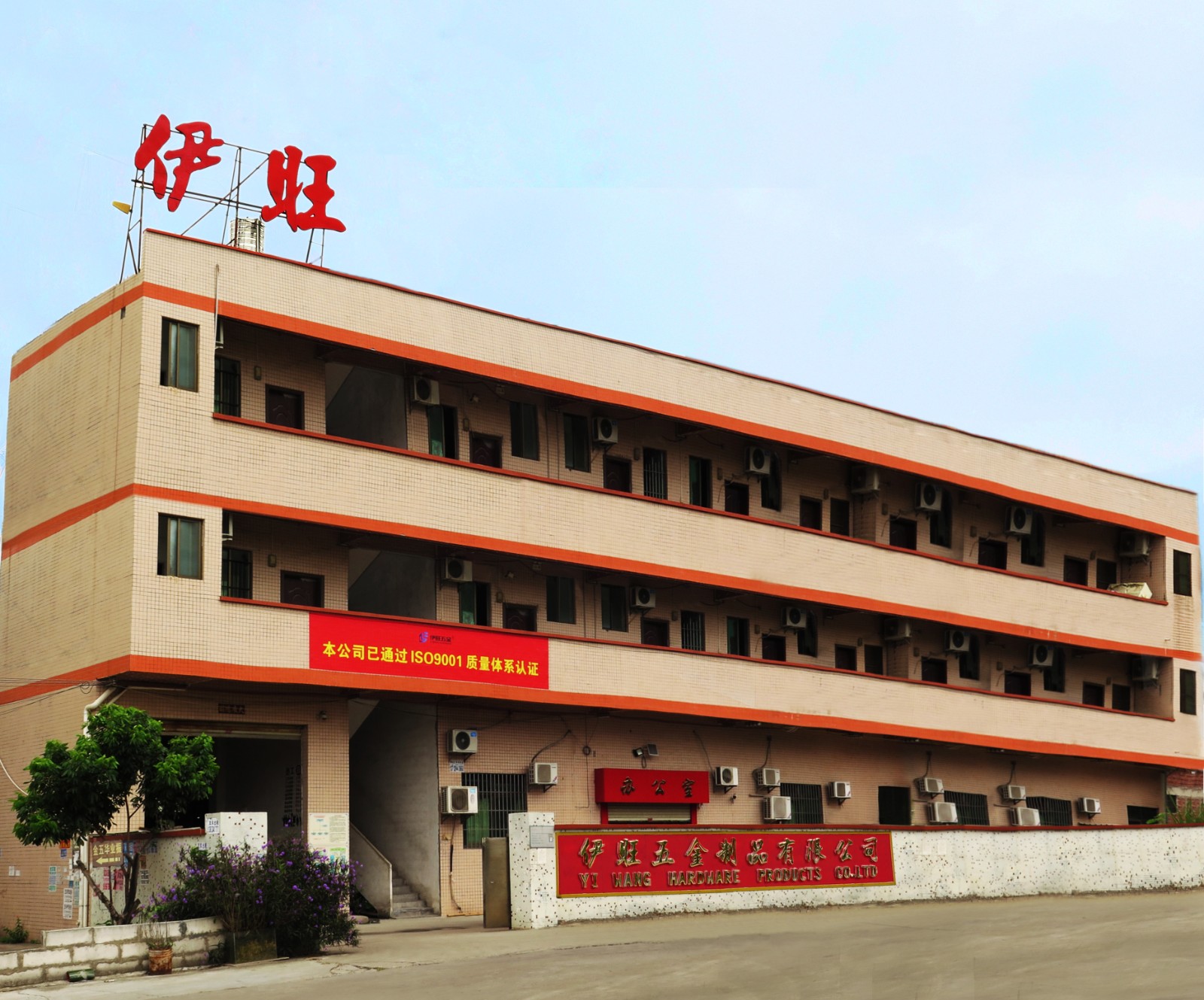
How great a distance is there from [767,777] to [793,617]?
381cm

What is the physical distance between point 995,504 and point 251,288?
21.1m

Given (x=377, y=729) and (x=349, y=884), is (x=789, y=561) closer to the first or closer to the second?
(x=377, y=729)

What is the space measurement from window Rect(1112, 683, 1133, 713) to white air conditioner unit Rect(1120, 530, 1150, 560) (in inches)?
141

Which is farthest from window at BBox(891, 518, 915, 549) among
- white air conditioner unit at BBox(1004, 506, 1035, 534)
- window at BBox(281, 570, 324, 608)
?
window at BBox(281, 570, 324, 608)

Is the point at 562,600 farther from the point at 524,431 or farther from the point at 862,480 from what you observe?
the point at 862,480

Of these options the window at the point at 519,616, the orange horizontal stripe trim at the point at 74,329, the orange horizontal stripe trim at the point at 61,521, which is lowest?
the window at the point at 519,616

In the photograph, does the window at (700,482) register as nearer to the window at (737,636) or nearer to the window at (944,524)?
the window at (737,636)

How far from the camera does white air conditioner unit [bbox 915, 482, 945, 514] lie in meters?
37.8

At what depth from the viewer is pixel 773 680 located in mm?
33062

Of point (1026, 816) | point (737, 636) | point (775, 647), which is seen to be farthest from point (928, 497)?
point (1026, 816)

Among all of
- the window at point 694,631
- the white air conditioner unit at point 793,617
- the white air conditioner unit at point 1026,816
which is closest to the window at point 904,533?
the white air conditioner unit at point 793,617

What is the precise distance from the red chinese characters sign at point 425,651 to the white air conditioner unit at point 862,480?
35.4 feet

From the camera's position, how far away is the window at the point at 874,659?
37000 millimetres

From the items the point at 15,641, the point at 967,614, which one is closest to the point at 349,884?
the point at 15,641
